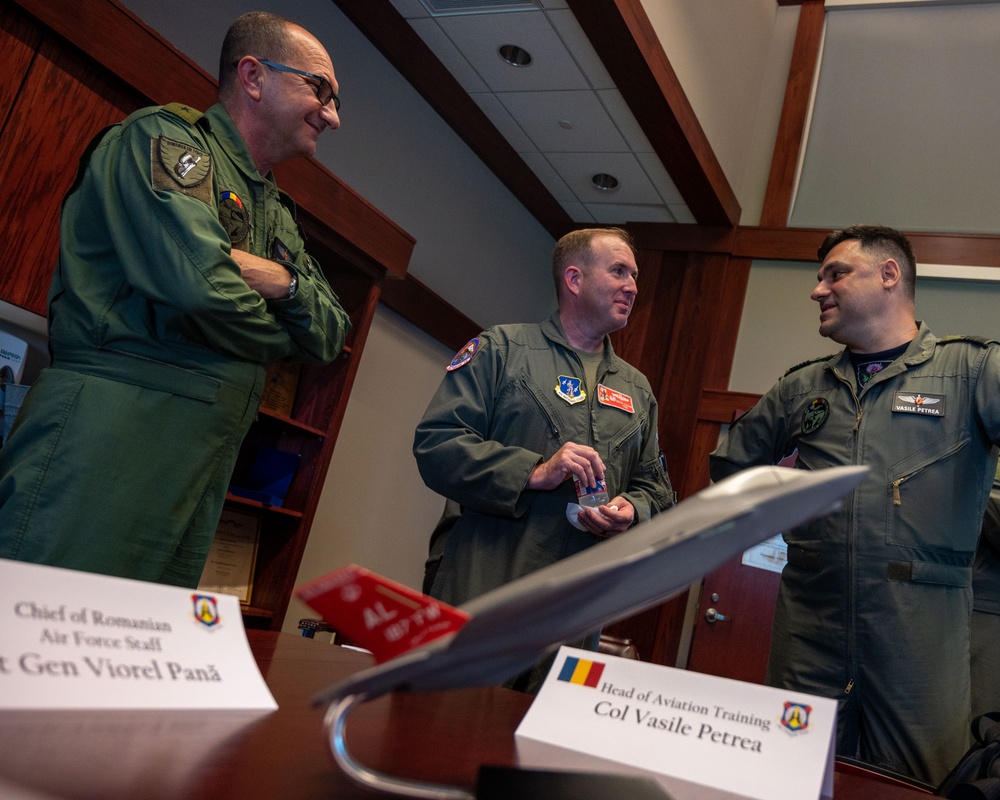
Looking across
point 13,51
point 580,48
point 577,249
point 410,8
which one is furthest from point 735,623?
point 13,51

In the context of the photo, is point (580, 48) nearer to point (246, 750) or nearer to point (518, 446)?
point (518, 446)

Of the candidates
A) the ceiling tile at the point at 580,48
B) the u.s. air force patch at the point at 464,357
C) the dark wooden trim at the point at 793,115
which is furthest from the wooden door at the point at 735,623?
the u.s. air force patch at the point at 464,357

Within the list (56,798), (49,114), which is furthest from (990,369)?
(49,114)

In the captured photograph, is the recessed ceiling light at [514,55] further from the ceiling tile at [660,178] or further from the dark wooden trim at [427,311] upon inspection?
the dark wooden trim at [427,311]

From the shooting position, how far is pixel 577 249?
265 centimetres

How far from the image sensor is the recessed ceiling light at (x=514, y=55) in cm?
433

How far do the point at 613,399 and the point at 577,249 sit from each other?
1.83 ft

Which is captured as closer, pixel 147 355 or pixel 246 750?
pixel 246 750

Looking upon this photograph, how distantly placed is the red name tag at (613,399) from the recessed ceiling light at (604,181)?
3307mm

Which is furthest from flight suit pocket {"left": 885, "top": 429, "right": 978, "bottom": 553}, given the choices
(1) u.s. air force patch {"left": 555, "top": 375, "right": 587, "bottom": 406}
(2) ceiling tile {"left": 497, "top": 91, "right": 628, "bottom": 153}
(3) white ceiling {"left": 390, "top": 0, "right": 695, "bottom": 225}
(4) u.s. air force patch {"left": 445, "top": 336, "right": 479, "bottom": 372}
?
(2) ceiling tile {"left": 497, "top": 91, "right": 628, "bottom": 153}

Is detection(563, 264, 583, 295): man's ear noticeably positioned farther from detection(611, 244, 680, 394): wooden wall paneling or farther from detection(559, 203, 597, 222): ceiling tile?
detection(559, 203, 597, 222): ceiling tile

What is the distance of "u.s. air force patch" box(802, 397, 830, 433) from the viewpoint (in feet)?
8.04

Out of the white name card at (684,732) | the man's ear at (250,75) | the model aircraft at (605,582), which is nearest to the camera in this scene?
the model aircraft at (605,582)

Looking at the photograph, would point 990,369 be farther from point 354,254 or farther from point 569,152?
point 569,152
